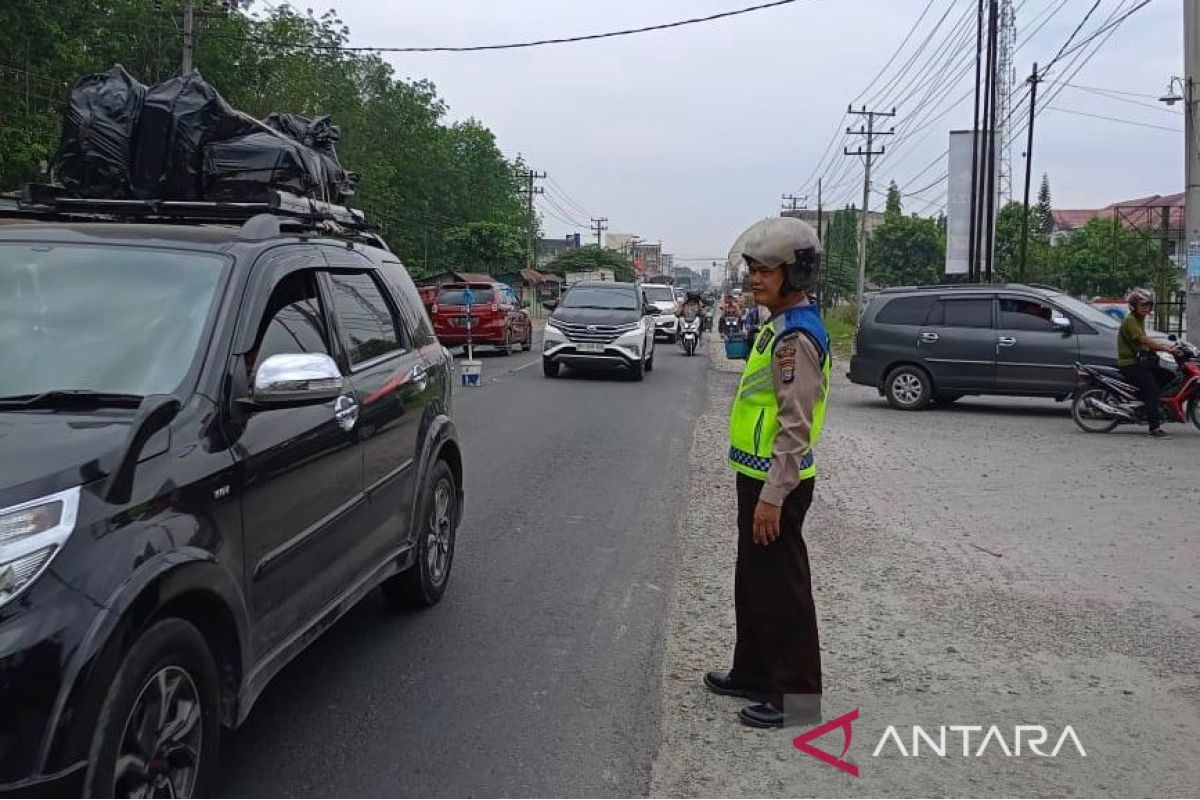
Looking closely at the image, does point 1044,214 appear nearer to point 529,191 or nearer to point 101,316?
point 529,191

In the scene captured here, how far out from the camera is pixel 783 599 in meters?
4.27

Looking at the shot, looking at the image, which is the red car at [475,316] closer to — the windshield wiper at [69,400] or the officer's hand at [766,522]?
the officer's hand at [766,522]

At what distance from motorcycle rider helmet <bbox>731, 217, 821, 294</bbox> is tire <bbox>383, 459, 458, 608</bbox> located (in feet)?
6.96

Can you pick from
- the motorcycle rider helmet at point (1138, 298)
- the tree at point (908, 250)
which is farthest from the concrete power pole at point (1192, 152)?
the tree at point (908, 250)

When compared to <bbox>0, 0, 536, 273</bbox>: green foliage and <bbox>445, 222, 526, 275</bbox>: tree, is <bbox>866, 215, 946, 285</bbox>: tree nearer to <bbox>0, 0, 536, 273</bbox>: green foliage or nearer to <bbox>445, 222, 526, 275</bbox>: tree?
<bbox>0, 0, 536, 273</bbox>: green foliage

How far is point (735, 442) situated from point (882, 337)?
12.6m

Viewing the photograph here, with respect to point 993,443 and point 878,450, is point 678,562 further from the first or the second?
point 993,443

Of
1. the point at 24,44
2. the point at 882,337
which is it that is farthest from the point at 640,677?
the point at 24,44

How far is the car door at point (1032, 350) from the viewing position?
15102 mm

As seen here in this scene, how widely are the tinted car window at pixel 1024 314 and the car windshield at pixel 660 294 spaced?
888 inches

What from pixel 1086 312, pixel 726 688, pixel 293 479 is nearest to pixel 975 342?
pixel 1086 312

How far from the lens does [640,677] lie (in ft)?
15.5

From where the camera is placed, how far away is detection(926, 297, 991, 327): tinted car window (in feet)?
51.5

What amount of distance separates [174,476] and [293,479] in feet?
2.43
